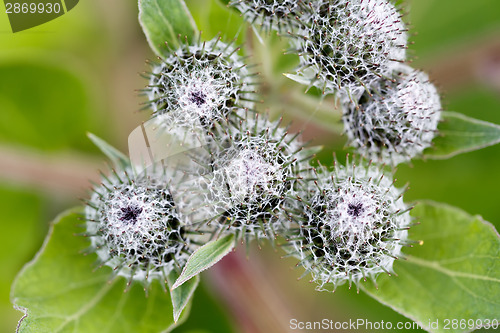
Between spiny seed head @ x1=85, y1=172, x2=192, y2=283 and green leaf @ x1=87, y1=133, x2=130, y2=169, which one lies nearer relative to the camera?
Answer: spiny seed head @ x1=85, y1=172, x2=192, y2=283

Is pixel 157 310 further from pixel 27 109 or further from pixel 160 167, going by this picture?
pixel 27 109

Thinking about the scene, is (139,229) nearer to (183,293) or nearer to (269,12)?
(183,293)

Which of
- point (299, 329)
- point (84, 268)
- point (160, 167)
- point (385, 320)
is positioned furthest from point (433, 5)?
point (84, 268)

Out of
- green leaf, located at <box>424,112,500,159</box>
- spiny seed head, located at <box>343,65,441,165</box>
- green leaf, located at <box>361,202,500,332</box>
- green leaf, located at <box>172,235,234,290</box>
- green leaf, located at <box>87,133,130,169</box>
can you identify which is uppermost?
green leaf, located at <box>87,133,130,169</box>

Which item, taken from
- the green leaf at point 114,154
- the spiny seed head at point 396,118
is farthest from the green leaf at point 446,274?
the green leaf at point 114,154

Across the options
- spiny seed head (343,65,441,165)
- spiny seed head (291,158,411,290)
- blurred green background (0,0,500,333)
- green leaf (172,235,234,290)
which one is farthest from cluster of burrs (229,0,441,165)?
blurred green background (0,0,500,333)

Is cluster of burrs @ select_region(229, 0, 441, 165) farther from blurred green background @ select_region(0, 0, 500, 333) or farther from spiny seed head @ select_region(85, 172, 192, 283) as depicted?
blurred green background @ select_region(0, 0, 500, 333)
